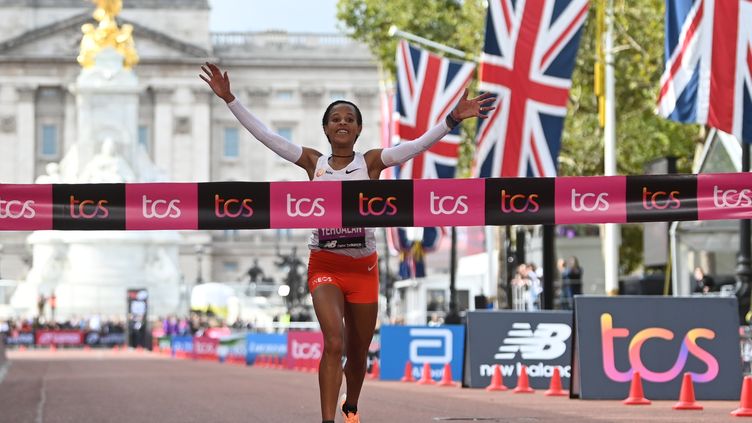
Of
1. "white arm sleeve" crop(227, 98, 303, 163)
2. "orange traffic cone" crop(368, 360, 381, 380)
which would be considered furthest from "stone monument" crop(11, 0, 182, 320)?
"white arm sleeve" crop(227, 98, 303, 163)

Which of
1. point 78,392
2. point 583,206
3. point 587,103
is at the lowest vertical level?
point 78,392

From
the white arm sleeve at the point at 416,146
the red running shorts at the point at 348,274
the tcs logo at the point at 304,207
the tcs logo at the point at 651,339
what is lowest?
the tcs logo at the point at 651,339

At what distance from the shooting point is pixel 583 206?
1223cm

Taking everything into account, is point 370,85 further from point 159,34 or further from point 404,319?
point 404,319

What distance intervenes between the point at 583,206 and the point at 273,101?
126265 mm

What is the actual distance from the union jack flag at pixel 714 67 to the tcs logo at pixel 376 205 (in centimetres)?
843

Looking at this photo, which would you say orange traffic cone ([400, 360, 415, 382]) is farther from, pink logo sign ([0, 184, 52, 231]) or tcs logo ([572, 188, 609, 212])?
pink logo sign ([0, 184, 52, 231])

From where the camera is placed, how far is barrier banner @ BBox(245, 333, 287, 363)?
3962 cm

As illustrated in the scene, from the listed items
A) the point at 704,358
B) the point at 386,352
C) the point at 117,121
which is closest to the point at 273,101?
the point at 117,121

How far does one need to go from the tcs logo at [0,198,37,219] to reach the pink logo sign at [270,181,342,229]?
1705 mm

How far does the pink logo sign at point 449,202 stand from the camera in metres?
12.1

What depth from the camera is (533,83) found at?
995 inches

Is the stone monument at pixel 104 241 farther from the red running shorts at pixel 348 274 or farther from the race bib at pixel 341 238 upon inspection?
the red running shorts at pixel 348 274

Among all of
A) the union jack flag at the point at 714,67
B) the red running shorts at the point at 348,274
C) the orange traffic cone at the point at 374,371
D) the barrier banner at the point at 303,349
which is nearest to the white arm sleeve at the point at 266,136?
the red running shorts at the point at 348,274
